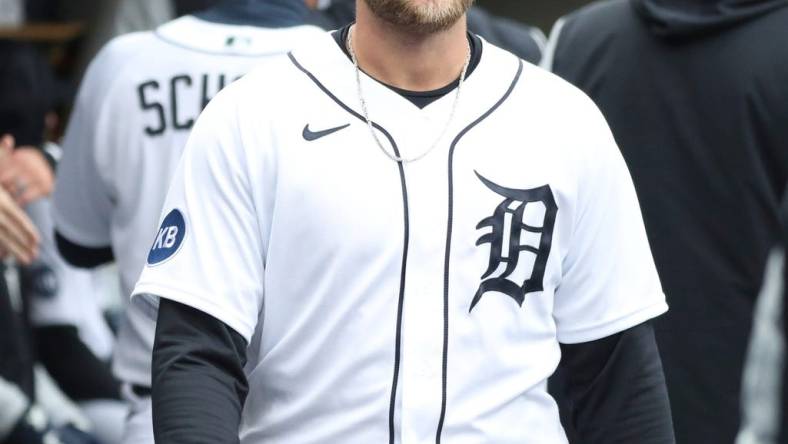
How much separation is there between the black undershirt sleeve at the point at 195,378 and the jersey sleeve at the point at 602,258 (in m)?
0.56

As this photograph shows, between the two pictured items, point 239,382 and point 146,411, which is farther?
point 146,411

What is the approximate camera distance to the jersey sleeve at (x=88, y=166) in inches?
152

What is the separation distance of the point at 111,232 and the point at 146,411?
447mm

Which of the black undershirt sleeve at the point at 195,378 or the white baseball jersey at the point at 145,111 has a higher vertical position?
the black undershirt sleeve at the point at 195,378

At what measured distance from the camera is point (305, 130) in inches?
105

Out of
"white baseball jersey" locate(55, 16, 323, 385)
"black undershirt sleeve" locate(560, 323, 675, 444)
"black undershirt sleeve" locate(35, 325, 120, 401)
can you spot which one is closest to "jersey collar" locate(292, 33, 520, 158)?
"black undershirt sleeve" locate(560, 323, 675, 444)

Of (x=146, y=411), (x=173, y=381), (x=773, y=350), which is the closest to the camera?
(x=773, y=350)

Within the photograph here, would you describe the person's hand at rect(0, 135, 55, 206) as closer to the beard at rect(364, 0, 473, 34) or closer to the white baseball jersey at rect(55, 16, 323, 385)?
the white baseball jersey at rect(55, 16, 323, 385)

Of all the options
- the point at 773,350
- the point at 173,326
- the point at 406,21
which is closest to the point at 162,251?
the point at 173,326

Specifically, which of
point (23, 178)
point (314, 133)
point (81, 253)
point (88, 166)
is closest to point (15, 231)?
point (81, 253)

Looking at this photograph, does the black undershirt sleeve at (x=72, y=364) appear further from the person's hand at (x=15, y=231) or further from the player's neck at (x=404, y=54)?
the player's neck at (x=404, y=54)

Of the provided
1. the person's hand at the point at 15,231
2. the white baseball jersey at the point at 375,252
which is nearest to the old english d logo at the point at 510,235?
the white baseball jersey at the point at 375,252

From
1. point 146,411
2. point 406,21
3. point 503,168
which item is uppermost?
point 406,21

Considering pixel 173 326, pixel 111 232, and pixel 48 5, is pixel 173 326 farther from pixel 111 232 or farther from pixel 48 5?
pixel 48 5
